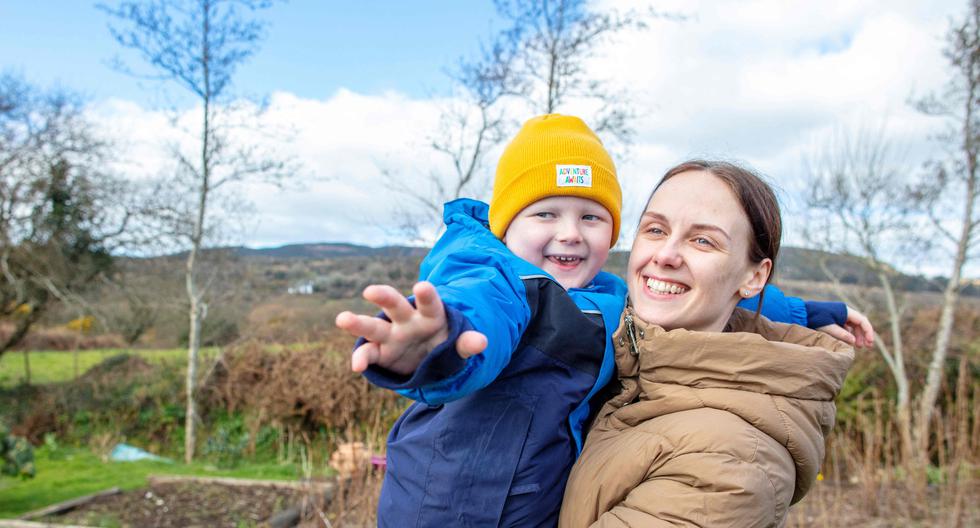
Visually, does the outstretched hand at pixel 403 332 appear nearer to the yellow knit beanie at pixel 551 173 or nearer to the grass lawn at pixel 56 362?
the yellow knit beanie at pixel 551 173

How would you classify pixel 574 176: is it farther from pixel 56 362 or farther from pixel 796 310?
pixel 56 362

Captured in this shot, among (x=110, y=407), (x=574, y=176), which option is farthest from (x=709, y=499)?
(x=110, y=407)

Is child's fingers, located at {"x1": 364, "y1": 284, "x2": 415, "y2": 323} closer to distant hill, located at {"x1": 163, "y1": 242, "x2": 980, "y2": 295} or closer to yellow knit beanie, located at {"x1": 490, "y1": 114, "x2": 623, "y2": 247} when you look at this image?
yellow knit beanie, located at {"x1": 490, "y1": 114, "x2": 623, "y2": 247}

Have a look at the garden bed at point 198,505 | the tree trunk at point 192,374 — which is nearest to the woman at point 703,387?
the garden bed at point 198,505

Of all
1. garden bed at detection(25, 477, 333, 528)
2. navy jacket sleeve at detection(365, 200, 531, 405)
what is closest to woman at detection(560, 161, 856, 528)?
navy jacket sleeve at detection(365, 200, 531, 405)

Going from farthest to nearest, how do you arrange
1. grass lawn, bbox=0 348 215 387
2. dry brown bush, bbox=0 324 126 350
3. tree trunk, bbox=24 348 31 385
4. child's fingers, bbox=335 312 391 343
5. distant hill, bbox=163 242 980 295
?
1. dry brown bush, bbox=0 324 126 350
2. grass lawn, bbox=0 348 215 387
3. tree trunk, bbox=24 348 31 385
4. distant hill, bbox=163 242 980 295
5. child's fingers, bbox=335 312 391 343

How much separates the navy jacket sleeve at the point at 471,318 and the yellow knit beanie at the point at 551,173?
310 mm

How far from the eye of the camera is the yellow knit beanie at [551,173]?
189 centimetres

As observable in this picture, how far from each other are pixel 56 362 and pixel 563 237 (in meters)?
16.4

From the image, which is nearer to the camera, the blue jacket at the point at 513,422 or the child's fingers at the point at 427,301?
the child's fingers at the point at 427,301

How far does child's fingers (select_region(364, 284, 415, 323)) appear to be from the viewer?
90 cm

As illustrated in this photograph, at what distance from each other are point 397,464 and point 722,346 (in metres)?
0.80

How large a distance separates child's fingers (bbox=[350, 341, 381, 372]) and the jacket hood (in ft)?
2.29

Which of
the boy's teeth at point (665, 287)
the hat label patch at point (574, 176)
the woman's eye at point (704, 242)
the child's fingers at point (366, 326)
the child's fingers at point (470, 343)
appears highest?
the hat label patch at point (574, 176)
